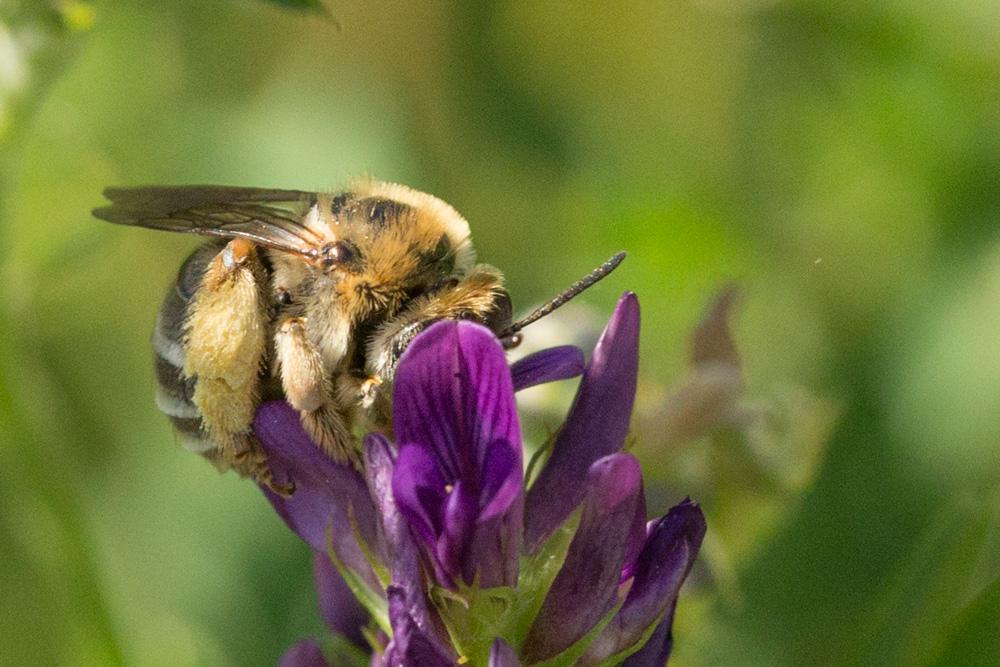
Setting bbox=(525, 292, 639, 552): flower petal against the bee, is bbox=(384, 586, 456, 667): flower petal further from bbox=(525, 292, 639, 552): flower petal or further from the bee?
the bee

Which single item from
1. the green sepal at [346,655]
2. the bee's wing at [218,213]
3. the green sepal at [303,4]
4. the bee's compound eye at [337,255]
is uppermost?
the green sepal at [303,4]

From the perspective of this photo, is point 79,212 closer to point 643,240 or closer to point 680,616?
point 643,240

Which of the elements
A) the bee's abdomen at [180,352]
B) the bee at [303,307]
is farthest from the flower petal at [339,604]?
the bee's abdomen at [180,352]

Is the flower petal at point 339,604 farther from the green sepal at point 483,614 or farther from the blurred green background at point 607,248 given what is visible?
the blurred green background at point 607,248

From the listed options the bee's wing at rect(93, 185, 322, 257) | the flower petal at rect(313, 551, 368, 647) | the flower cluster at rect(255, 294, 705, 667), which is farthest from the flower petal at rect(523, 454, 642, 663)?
the bee's wing at rect(93, 185, 322, 257)

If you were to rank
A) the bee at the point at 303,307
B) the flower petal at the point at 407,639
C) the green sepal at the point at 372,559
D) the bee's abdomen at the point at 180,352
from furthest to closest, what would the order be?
the bee's abdomen at the point at 180,352
the bee at the point at 303,307
the green sepal at the point at 372,559
the flower petal at the point at 407,639

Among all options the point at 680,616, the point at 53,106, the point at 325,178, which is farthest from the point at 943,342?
the point at 53,106
